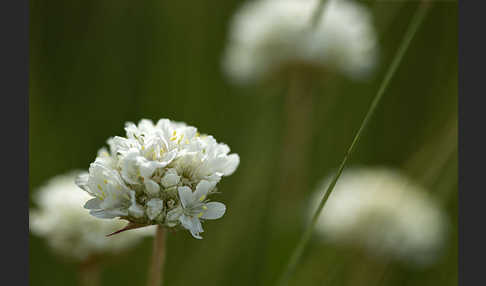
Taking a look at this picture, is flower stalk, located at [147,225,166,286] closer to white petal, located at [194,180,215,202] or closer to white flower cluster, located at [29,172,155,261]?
white petal, located at [194,180,215,202]

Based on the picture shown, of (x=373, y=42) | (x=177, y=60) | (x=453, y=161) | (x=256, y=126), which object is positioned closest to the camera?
(x=453, y=161)

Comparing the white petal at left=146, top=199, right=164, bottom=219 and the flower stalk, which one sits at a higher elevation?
the white petal at left=146, top=199, right=164, bottom=219

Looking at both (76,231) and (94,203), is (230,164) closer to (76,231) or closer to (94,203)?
(94,203)

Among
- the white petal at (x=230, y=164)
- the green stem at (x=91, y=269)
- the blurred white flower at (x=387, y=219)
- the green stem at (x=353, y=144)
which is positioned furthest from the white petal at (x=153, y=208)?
the blurred white flower at (x=387, y=219)

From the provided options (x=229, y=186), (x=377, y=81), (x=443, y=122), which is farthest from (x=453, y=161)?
(x=229, y=186)

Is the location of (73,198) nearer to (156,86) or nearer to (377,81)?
(156,86)

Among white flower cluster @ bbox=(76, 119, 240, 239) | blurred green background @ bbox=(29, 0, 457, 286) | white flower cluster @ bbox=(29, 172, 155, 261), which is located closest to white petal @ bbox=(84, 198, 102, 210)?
white flower cluster @ bbox=(76, 119, 240, 239)
